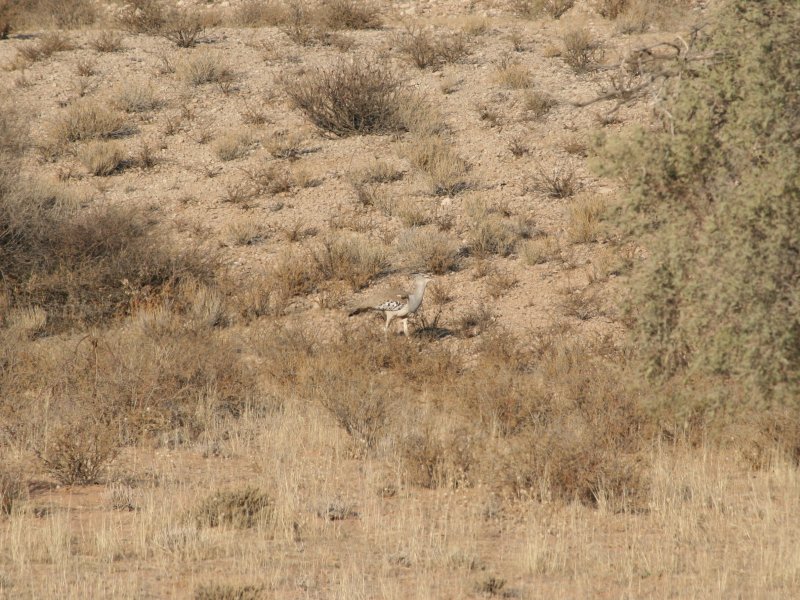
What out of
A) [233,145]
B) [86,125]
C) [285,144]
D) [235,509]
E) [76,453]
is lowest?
[285,144]

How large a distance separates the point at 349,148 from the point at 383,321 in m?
5.99

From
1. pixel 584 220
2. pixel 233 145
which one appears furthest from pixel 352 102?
pixel 584 220

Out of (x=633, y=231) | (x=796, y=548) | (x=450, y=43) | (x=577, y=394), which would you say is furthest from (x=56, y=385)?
(x=450, y=43)

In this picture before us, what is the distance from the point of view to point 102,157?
17594mm

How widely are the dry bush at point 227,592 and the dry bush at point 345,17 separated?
19.3 m

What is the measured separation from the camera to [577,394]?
988 cm

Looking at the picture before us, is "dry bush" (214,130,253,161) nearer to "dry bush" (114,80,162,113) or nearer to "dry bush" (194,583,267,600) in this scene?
"dry bush" (114,80,162,113)

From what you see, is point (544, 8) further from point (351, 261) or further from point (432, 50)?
point (351, 261)

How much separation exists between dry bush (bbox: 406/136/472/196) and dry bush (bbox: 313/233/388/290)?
7.37 ft

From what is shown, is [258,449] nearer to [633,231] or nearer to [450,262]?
[633,231]

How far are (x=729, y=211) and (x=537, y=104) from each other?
1243 centimetres

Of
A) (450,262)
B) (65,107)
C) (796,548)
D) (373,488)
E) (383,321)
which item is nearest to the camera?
(796,548)

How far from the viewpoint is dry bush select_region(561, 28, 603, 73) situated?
20172mm

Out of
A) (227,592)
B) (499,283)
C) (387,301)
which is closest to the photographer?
(227,592)
